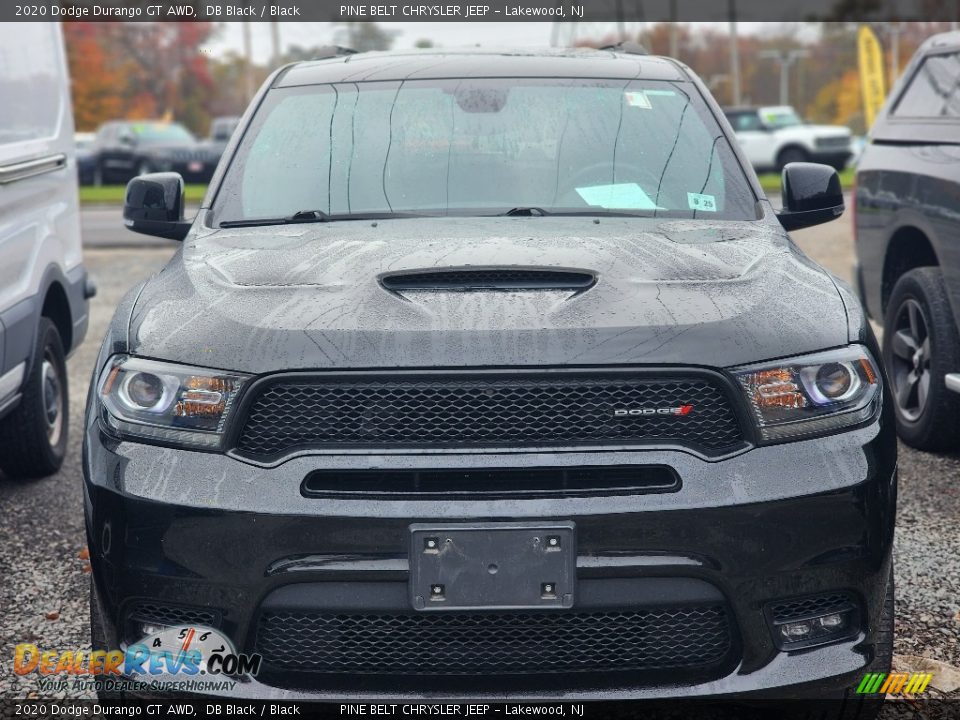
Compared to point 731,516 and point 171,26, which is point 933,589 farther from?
point 171,26

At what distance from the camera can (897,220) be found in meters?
5.70

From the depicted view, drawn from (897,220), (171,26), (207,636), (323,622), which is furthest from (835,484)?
(171,26)

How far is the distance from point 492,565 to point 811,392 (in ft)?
2.60

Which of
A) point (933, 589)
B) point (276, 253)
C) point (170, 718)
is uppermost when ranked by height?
point (276, 253)

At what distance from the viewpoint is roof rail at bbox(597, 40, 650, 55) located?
4.77 m

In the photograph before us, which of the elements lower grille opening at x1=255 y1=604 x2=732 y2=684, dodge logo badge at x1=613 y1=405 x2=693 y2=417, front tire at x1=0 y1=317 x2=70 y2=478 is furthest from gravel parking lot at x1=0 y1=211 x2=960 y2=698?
dodge logo badge at x1=613 y1=405 x2=693 y2=417

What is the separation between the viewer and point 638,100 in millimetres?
4086

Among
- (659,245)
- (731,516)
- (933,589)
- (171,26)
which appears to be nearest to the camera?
(731,516)

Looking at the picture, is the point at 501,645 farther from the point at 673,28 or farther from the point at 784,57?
the point at 784,57

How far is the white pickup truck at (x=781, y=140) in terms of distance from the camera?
32531 mm

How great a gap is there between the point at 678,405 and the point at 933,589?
189 centimetres

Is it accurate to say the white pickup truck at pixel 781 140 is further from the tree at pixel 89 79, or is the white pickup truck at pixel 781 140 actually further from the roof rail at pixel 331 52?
the tree at pixel 89 79

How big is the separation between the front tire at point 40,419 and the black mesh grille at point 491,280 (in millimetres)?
2692

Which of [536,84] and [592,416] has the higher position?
[536,84]
